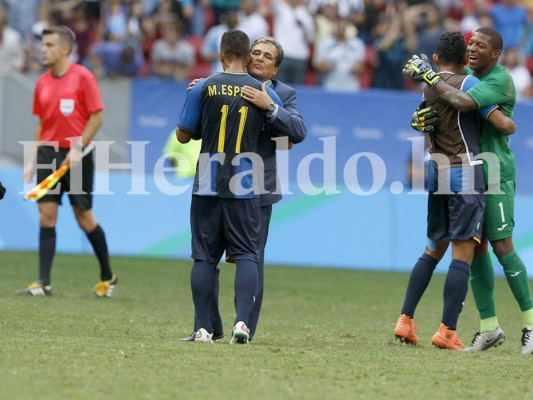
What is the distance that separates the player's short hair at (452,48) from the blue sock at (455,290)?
1.50 meters

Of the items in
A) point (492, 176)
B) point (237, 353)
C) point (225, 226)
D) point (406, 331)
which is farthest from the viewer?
point (406, 331)

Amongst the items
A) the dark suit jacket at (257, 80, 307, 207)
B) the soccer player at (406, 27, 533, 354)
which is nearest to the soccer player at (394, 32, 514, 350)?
the soccer player at (406, 27, 533, 354)

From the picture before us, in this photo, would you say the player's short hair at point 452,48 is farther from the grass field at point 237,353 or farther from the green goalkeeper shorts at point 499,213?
the grass field at point 237,353

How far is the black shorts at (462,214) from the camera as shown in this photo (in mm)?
8305

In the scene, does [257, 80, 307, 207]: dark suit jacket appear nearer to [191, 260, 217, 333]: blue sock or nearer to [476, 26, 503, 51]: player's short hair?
[191, 260, 217, 333]: blue sock

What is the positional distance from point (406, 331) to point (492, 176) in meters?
1.33

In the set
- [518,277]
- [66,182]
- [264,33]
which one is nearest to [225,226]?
[518,277]

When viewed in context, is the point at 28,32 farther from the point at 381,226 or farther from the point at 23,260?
the point at 381,226

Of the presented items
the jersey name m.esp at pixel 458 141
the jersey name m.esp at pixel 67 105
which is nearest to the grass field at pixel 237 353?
the jersey name m.esp at pixel 458 141

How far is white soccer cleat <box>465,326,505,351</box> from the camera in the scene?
336 inches

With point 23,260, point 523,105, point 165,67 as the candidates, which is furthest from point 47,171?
point 523,105

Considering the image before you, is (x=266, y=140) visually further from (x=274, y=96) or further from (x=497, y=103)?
(x=497, y=103)

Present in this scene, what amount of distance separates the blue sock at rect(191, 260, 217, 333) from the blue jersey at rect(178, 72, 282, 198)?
52cm

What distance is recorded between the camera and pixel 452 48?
8367mm
